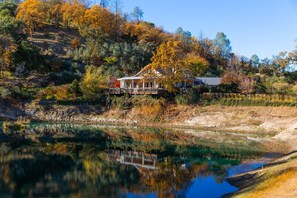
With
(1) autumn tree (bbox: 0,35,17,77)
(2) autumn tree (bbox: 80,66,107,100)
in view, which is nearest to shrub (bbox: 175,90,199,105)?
(2) autumn tree (bbox: 80,66,107,100)

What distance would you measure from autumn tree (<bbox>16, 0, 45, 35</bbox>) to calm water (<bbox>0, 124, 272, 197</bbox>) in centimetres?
5893

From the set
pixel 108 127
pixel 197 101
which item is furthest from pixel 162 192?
pixel 197 101

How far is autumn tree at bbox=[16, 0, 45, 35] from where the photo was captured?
3762 inches

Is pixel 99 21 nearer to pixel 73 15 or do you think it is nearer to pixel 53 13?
pixel 73 15

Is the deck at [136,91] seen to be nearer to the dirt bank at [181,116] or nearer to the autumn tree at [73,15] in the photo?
the dirt bank at [181,116]

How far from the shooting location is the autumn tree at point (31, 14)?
95562 mm

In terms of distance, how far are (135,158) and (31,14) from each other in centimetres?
7976

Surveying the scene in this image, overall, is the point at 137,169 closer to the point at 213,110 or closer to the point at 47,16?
the point at 213,110

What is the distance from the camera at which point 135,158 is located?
30328 mm

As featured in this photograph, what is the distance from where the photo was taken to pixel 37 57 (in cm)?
7388

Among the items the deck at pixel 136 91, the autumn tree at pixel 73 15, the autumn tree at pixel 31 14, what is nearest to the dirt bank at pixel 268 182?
the deck at pixel 136 91

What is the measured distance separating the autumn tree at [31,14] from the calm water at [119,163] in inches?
2320

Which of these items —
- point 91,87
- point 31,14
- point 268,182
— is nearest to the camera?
point 268,182

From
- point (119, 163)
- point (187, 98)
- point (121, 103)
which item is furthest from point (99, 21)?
point (119, 163)
